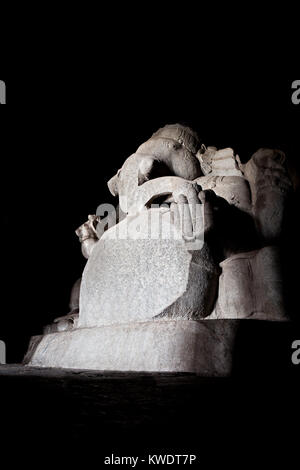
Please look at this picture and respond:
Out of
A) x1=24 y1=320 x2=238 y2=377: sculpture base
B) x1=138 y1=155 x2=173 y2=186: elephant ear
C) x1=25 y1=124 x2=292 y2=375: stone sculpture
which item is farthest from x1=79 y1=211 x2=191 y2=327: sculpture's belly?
x1=138 y1=155 x2=173 y2=186: elephant ear

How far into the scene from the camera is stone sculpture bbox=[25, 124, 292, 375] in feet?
5.48

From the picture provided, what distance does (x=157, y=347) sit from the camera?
1.67 meters

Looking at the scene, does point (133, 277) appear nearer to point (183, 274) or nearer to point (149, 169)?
point (183, 274)

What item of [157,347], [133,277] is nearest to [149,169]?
[133,277]

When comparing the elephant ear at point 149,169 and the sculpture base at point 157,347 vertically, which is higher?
the elephant ear at point 149,169

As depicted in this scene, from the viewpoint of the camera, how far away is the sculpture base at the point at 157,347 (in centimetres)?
152

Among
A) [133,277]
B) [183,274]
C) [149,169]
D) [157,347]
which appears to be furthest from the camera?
[149,169]

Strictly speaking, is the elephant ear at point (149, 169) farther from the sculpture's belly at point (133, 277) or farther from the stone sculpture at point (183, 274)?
the sculpture's belly at point (133, 277)

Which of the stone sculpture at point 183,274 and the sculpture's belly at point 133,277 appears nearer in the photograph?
the stone sculpture at point 183,274

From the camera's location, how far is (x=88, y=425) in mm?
788

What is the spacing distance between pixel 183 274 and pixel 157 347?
1.39 ft

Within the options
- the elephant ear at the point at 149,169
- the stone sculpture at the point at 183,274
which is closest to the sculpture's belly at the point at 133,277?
the stone sculpture at the point at 183,274

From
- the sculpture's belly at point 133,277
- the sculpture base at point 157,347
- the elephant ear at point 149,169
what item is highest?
the elephant ear at point 149,169

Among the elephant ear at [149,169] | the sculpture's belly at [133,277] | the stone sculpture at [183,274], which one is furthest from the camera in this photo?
the elephant ear at [149,169]
